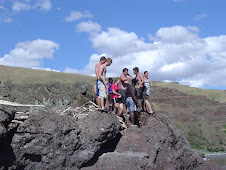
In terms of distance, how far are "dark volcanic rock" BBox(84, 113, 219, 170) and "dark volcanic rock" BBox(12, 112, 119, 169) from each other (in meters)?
0.55

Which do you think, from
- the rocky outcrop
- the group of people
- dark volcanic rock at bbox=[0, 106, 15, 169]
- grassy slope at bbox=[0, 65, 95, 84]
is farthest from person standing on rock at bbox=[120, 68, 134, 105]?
grassy slope at bbox=[0, 65, 95, 84]

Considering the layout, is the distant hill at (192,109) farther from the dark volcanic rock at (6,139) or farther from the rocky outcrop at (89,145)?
the dark volcanic rock at (6,139)

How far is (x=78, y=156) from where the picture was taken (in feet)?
26.5

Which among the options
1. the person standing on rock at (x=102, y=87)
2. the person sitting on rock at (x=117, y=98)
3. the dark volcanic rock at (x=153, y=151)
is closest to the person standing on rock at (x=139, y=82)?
the person sitting on rock at (x=117, y=98)

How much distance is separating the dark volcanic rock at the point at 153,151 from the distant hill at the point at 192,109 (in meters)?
19.6

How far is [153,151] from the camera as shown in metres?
9.45

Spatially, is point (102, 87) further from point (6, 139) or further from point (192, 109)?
point (192, 109)

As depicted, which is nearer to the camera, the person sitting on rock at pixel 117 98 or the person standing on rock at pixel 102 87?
the person standing on rock at pixel 102 87

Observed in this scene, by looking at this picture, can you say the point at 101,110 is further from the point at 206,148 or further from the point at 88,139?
the point at 206,148

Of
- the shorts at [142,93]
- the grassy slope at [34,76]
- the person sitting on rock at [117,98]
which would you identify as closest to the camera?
the person sitting on rock at [117,98]

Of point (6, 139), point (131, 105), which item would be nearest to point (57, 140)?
point (6, 139)

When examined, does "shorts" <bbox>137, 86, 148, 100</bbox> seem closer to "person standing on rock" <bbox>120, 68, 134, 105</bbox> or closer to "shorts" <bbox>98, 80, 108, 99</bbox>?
"person standing on rock" <bbox>120, 68, 134, 105</bbox>

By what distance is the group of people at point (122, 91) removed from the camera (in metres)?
→ 9.31

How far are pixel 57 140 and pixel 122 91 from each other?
4024 millimetres
